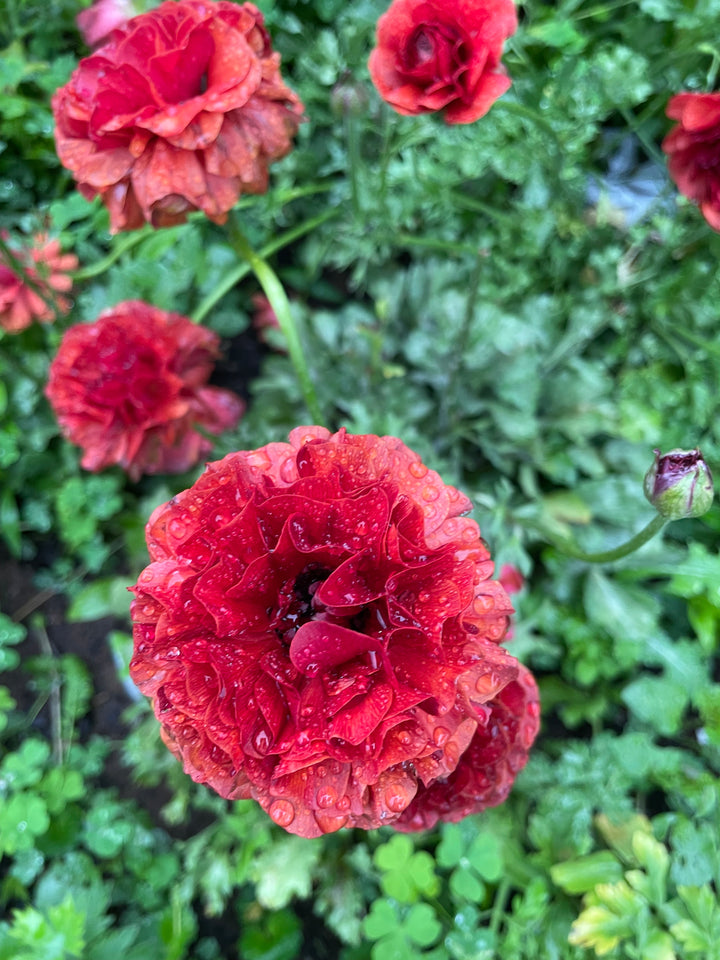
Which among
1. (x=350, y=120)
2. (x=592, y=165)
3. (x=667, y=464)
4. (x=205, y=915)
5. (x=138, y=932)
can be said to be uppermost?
(x=350, y=120)

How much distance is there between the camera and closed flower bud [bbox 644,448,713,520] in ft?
2.71

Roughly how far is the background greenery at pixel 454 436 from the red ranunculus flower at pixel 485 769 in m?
0.29

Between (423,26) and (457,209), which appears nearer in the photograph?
(423,26)

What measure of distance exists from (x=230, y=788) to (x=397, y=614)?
0.25 m

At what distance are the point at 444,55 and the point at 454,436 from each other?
2.49 ft

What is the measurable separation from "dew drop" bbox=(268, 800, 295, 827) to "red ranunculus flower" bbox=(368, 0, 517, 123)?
0.88 m

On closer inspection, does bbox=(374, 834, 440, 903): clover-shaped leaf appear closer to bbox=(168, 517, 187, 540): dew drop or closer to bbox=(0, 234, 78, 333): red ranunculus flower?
bbox=(168, 517, 187, 540): dew drop

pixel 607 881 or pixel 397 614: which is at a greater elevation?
pixel 397 614

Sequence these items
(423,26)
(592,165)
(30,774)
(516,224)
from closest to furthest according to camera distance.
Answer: (423,26)
(30,774)
(516,224)
(592,165)

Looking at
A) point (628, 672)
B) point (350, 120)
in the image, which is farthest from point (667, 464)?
point (628, 672)

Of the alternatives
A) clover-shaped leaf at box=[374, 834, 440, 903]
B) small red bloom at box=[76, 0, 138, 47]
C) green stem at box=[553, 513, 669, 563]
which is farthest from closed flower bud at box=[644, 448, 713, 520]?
small red bloom at box=[76, 0, 138, 47]

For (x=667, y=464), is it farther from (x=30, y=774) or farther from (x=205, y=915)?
(x=205, y=915)

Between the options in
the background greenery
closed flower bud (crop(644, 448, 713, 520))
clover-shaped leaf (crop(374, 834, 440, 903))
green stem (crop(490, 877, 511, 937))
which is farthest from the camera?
the background greenery

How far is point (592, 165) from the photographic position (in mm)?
1779
